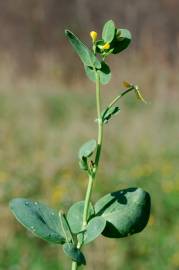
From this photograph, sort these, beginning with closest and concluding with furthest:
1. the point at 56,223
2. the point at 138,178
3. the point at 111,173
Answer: the point at 56,223
the point at 138,178
the point at 111,173

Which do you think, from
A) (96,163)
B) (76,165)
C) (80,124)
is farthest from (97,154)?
(80,124)

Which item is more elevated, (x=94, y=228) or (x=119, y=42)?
(x=119, y=42)

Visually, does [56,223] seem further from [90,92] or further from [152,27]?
[90,92]

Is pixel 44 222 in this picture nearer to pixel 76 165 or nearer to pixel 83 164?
pixel 83 164

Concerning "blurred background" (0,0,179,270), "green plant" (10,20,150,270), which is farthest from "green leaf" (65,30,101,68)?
"blurred background" (0,0,179,270)

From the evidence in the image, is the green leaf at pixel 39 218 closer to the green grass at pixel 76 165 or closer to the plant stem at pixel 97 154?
the plant stem at pixel 97 154

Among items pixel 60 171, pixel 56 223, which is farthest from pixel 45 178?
pixel 56 223

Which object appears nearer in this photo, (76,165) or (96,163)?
(96,163)
